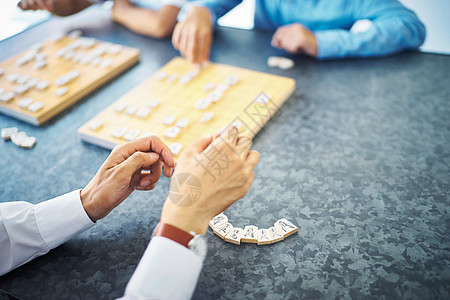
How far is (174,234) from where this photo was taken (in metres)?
0.65

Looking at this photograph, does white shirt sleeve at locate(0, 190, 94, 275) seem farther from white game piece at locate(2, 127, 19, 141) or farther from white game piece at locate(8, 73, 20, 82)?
white game piece at locate(8, 73, 20, 82)

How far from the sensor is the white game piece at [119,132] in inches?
41.0

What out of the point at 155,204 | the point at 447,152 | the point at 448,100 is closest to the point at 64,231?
the point at 155,204

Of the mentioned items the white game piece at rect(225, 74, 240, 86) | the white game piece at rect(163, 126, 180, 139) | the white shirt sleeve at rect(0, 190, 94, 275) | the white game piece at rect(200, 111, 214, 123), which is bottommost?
the white shirt sleeve at rect(0, 190, 94, 275)

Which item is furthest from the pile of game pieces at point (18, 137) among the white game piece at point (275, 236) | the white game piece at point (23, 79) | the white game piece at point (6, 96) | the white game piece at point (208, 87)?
the white game piece at point (275, 236)

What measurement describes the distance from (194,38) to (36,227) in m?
0.90

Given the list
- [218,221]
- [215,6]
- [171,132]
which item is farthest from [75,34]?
[218,221]

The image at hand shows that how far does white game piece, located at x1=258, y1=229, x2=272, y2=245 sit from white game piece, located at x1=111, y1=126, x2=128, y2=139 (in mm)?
548

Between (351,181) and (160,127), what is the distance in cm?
60

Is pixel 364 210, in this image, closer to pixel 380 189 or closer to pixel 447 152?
pixel 380 189

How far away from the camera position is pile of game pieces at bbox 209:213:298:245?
742mm

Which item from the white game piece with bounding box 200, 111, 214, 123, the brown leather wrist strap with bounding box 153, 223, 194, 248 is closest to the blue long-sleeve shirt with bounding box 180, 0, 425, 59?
the white game piece with bounding box 200, 111, 214, 123

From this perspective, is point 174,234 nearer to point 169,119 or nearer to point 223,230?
point 223,230

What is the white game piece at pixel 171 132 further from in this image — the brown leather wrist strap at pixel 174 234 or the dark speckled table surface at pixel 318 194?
the brown leather wrist strap at pixel 174 234
